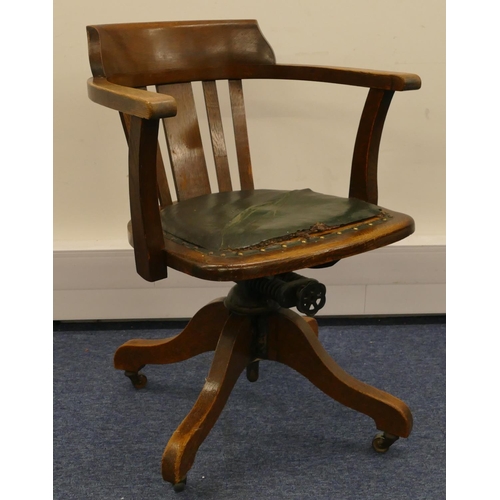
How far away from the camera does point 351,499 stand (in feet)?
4.03

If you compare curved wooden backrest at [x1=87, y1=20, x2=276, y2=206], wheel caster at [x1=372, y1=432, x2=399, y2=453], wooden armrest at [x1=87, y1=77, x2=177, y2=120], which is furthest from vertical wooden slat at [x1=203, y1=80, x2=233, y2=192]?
wheel caster at [x1=372, y1=432, x2=399, y2=453]

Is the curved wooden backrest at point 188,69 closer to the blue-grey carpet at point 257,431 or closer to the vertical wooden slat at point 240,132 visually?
the vertical wooden slat at point 240,132

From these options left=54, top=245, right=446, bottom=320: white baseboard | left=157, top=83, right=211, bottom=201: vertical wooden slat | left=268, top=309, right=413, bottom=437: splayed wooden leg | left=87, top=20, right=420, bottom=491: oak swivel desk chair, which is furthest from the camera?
left=54, top=245, right=446, bottom=320: white baseboard

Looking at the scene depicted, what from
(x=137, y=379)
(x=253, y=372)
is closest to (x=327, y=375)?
→ (x=253, y=372)

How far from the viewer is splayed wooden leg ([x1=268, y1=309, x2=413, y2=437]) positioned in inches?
52.6

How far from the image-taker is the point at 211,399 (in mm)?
1297

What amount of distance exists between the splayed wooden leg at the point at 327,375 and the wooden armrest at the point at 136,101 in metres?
0.57

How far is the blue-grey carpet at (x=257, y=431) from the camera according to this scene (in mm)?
1268

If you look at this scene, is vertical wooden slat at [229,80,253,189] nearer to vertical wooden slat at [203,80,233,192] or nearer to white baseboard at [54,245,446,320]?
vertical wooden slat at [203,80,233,192]

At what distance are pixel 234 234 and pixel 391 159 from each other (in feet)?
2.99

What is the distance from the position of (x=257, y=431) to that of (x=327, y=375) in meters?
0.21

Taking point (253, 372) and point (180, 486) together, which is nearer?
point (180, 486)

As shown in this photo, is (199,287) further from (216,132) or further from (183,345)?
(216,132)

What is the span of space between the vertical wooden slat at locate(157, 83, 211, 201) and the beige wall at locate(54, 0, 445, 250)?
15.0 inches
